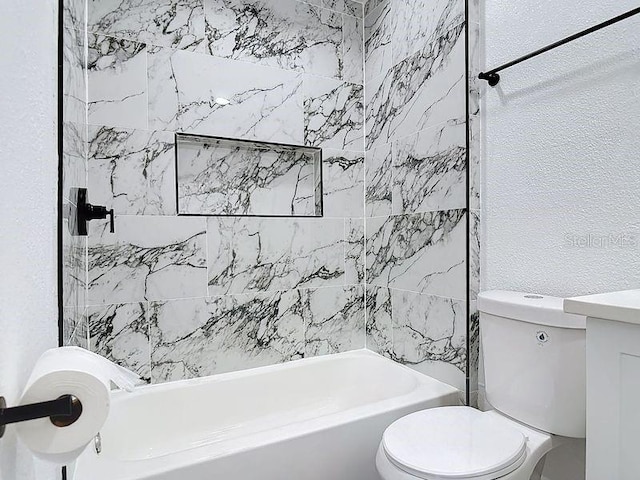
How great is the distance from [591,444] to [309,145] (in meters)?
1.82

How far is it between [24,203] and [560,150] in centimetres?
161

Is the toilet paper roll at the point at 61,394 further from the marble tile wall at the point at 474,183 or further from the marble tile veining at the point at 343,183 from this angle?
the marble tile veining at the point at 343,183

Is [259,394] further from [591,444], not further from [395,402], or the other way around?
[591,444]

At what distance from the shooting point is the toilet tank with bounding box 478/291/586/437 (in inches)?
50.9

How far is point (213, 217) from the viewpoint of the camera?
2.05 m

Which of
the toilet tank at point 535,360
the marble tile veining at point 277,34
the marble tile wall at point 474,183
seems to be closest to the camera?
the toilet tank at point 535,360

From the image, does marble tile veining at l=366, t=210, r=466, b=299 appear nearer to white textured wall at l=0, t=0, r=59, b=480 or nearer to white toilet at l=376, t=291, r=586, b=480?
white toilet at l=376, t=291, r=586, b=480

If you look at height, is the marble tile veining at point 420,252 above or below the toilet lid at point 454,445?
above

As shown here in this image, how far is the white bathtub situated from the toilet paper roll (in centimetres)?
87

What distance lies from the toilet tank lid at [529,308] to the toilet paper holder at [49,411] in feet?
4.26

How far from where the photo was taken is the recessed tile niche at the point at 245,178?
81.7 inches

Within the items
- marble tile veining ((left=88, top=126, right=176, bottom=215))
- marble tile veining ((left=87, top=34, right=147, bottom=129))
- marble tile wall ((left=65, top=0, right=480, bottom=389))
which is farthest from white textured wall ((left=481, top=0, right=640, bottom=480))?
marble tile veining ((left=87, top=34, right=147, bottom=129))

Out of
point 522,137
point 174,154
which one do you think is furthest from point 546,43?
point 174,154

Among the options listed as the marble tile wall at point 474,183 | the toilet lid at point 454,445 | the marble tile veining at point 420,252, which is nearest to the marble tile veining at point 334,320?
the marble tile veining at point 420,252
